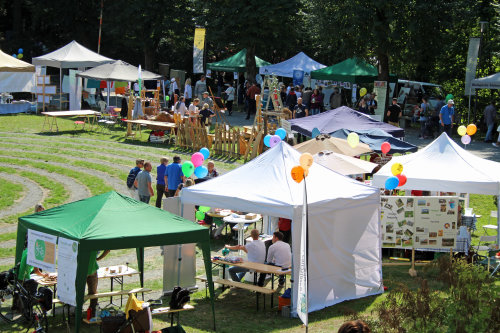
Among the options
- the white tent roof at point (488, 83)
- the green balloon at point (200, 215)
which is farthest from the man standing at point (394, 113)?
the green balloon at point (200, 215)

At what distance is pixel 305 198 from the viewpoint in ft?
34.3

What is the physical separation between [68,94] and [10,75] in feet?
10.0

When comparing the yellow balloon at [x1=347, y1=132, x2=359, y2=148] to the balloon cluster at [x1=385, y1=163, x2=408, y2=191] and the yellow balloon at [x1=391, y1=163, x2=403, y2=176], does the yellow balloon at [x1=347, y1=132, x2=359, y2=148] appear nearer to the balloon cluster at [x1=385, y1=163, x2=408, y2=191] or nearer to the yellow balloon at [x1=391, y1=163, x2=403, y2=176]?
the balloon cluster at [x1=385, y1=163, x2=408, y2=191]

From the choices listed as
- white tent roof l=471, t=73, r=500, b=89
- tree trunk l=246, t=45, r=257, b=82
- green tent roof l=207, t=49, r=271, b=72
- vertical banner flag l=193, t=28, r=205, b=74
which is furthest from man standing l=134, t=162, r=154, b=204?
green tent roof l=207, t=49, r=271, b=72

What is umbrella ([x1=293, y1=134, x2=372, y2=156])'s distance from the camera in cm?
1745

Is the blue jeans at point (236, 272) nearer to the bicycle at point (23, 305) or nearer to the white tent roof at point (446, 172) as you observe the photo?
the bicycle at point (23, 305)

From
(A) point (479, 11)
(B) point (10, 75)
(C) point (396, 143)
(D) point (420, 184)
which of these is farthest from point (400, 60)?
(D) point (420, 184)

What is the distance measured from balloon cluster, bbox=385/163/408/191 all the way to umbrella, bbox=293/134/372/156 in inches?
141

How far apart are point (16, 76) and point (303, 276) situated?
26719 millimetres

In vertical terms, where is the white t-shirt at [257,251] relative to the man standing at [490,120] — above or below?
below

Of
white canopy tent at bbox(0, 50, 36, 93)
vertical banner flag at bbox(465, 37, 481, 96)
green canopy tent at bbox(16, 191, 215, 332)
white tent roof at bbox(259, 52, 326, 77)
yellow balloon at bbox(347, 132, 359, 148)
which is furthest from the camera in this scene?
white tent roof at bbox(259, 52, 326, 77)

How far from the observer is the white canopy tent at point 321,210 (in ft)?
36.9

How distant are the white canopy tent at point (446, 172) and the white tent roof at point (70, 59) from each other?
873 inches

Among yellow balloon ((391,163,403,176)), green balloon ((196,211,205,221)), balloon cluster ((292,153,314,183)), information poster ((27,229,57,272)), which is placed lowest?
green balloon ((196,211,205,221))
